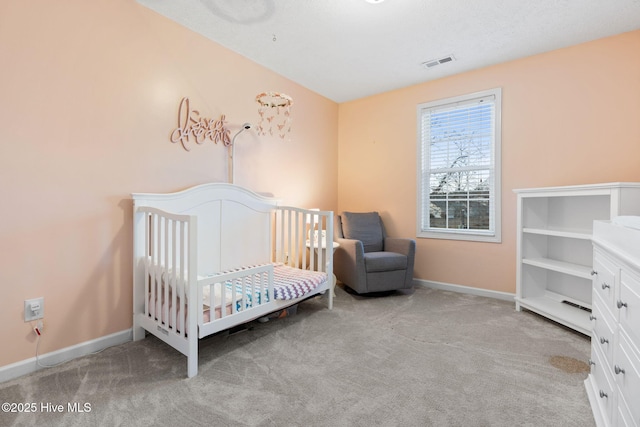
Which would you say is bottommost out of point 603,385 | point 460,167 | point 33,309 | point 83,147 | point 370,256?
point 603,385

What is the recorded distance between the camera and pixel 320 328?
233 centimetres

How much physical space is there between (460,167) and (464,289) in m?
1.34

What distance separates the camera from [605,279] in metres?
1.33

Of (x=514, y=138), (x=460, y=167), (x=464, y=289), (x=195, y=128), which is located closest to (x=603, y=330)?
(x=464, y=289)

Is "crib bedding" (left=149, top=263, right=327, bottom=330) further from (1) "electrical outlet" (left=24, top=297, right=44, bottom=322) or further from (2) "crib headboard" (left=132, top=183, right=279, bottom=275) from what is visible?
(1) "electrical outlet" (left=24, top=297, right=44, bottom=322)

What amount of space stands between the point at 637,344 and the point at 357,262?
7.22 ft

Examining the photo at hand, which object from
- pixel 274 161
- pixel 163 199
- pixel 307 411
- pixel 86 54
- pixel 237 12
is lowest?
pixel 307 411

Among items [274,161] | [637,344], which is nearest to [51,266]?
[274,161]

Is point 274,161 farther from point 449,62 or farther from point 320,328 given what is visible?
point 449,62

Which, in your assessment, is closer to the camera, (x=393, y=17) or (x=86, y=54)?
(x=86, y=54)

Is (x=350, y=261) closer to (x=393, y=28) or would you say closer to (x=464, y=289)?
(x=464, y=289)

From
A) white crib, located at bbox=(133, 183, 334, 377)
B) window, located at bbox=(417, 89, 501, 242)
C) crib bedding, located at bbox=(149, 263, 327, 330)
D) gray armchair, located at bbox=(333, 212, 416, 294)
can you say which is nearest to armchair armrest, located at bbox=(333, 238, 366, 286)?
gray armchair, located at bbox=(333, 212, 416, 294)

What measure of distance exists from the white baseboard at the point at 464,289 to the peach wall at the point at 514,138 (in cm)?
5

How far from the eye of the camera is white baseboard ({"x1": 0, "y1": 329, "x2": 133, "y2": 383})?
1.63 meters
